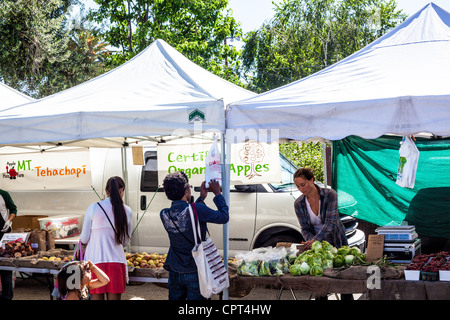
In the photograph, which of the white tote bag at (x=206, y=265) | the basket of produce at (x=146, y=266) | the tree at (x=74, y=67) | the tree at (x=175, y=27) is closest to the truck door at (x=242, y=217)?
the basket of produce at (x=146, y=266)

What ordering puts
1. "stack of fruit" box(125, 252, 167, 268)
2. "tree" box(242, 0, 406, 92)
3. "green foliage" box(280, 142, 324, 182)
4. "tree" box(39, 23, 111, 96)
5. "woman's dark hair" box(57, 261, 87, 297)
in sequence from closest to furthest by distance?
"woman's dark hair" box(57, 261, 87, 297) < "stack of fruit" box(125, 252, 167, 268) < "green foliage" box(280, 142, 324, 182) < "tree" box(39, 23, 111, 96) < "tree" box(242, 0, 406, 92)

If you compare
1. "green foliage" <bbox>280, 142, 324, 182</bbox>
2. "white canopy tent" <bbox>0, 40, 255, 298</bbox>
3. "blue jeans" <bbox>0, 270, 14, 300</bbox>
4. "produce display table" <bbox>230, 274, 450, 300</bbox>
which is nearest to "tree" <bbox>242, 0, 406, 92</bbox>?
"green foliage" <bbox>280, 142, 324, 182</bbox>

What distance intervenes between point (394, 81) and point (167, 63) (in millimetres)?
2859

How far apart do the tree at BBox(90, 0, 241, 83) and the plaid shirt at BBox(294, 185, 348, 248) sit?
14.6 m

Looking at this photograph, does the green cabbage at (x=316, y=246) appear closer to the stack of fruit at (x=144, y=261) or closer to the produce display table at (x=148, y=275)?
the produce display table at (x=148, y=275)

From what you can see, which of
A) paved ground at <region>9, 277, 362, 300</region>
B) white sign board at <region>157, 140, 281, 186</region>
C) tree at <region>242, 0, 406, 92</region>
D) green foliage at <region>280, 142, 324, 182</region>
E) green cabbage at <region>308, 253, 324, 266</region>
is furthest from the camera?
tree at <region>242, 0, 406, 92</region>

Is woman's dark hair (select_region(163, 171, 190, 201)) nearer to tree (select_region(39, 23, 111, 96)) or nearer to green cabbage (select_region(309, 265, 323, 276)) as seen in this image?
green cabbage (select_region(309, 265, 323, 276))

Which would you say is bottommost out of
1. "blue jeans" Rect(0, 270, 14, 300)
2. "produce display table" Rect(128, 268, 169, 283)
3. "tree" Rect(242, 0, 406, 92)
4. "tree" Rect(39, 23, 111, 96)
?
"blue jeans" Rect(0, 270, 14, 300)

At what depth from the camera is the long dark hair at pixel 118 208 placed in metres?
4.91

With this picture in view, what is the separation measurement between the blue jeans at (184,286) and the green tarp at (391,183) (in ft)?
10.7

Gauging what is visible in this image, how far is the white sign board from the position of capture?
7680mm

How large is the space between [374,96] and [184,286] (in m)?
2.36

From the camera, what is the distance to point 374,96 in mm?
4520
